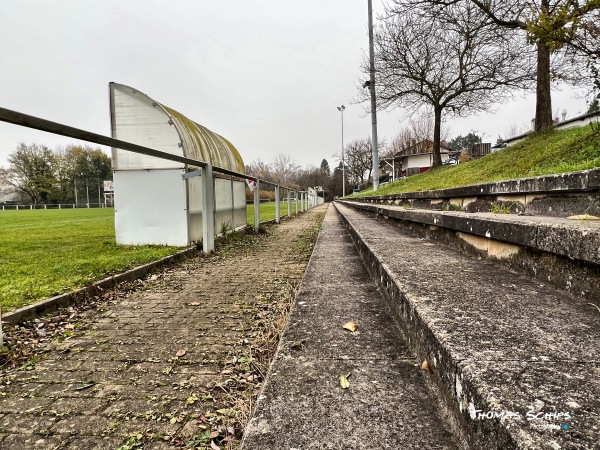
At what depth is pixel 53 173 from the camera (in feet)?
173

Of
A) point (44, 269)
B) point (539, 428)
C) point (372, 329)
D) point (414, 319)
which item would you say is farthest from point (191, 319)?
point (44, 269)

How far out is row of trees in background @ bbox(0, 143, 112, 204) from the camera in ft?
158

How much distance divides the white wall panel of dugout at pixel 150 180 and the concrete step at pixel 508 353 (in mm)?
5467

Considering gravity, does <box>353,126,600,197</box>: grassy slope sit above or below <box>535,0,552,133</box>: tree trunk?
below

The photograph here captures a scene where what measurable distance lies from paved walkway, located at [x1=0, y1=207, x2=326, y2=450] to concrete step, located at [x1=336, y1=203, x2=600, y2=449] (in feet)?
2.98

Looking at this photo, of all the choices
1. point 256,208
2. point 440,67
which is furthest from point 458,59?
point 256,208

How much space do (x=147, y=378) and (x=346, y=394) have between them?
135cm

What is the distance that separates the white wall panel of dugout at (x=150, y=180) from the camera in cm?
640

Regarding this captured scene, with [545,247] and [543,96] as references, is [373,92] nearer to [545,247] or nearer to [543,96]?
[543,96]

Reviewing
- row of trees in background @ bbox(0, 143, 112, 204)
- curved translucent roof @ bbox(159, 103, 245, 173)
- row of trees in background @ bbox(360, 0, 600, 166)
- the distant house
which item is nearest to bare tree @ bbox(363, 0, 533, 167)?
row of trees in background @ bbox(360, 0, 600, 166)

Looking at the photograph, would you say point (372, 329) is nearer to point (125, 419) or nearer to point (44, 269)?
point (125, 419)

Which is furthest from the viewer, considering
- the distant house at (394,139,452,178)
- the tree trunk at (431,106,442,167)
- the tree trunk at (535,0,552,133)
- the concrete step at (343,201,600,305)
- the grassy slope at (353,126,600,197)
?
the distant house at (394,139,452,178)

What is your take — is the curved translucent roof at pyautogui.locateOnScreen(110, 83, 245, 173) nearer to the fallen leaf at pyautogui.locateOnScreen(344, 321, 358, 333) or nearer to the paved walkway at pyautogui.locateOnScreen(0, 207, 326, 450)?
the paved walkway at pyautogui.locateOnScreen(0, 207, 326, 450)

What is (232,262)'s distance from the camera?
18.6 ft
